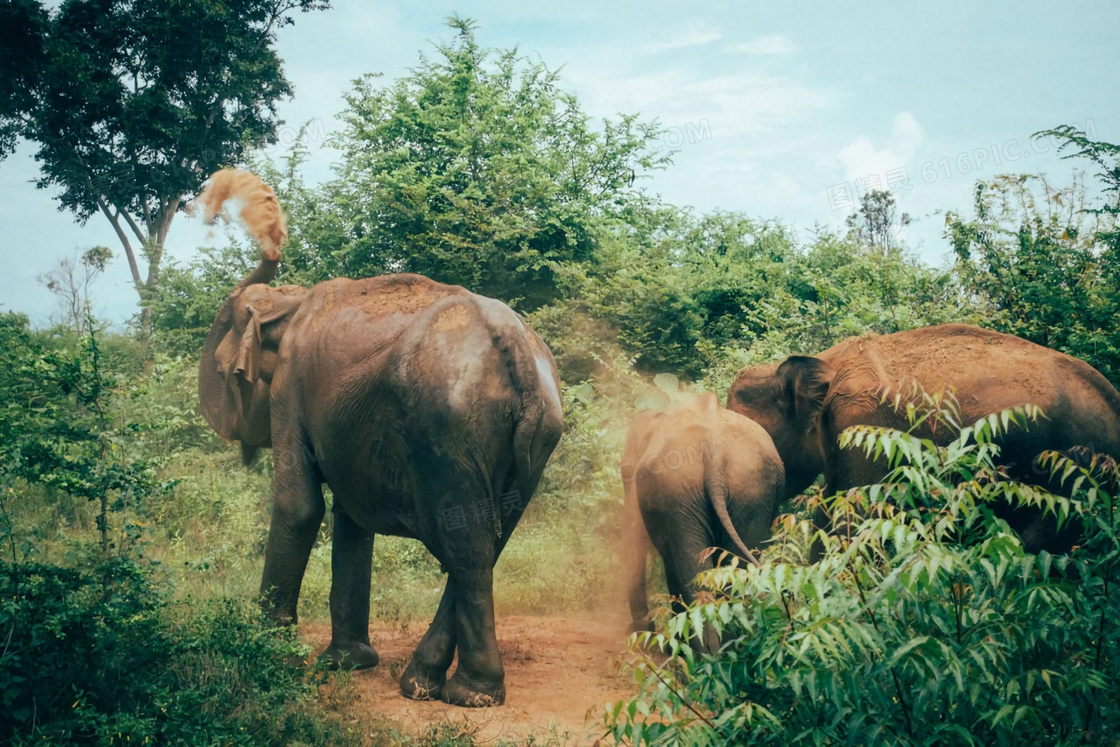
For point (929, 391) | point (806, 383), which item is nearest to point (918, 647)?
point (929, 391)

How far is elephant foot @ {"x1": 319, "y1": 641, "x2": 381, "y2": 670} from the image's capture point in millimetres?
7355

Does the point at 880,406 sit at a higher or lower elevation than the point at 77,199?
lower

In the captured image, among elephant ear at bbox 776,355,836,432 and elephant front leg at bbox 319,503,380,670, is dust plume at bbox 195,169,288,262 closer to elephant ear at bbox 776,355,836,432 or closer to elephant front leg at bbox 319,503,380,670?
elephant front leg at bbox 319,503,380,670

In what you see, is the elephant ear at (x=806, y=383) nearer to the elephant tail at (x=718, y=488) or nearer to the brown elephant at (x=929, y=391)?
the brown elephant at (x=929, y=391)

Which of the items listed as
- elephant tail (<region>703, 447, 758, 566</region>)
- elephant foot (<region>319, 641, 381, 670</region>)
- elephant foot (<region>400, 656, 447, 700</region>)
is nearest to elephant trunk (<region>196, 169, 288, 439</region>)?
elephant foot (<region>319, 641, 381, 670</region>)

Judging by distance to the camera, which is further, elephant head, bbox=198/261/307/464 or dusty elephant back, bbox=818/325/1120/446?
elephant head, bbox=198/261/307/464

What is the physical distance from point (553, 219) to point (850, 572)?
10.3m

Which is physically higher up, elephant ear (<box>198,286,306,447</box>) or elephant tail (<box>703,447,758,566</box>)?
elephant ear (<box>198,286,306,447</box>)

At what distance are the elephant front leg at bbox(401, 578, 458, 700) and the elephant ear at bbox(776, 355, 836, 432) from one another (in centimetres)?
333

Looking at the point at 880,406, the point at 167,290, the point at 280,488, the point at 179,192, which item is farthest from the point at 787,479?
the point at 179,192

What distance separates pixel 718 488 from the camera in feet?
22.9

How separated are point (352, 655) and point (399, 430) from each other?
2.05m

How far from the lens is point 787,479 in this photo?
845 cm

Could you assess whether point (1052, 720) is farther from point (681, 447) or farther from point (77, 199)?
point (77, 199)
